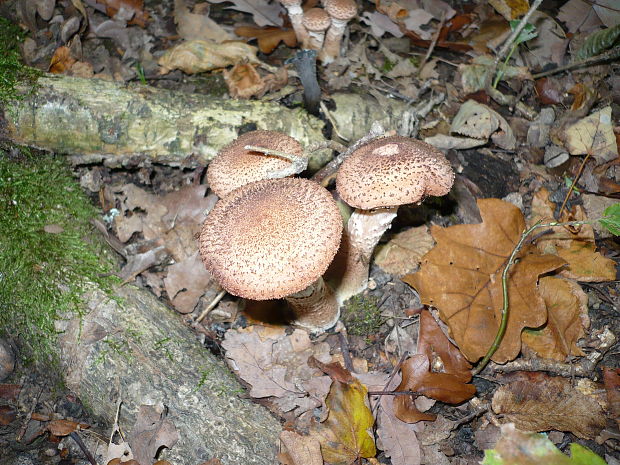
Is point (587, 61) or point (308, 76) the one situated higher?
point (587, 61)

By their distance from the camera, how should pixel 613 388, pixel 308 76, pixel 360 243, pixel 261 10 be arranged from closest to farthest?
pixel 613 388, pixel 360 243, pixel 308 76, pixel 261 10

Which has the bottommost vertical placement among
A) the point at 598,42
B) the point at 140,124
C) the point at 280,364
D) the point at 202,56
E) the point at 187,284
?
the point at 280,364

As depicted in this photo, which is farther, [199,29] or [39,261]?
[199,29]

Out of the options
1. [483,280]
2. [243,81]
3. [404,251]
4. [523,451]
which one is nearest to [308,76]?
[243,81]

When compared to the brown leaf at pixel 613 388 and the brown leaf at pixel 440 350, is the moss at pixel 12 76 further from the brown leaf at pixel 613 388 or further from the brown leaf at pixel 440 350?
the brown leaf at pixel 613 388

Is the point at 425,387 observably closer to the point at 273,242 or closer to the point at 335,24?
the point at 273,242

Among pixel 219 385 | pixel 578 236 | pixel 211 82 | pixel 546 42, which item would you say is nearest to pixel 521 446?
pixel 219 385
